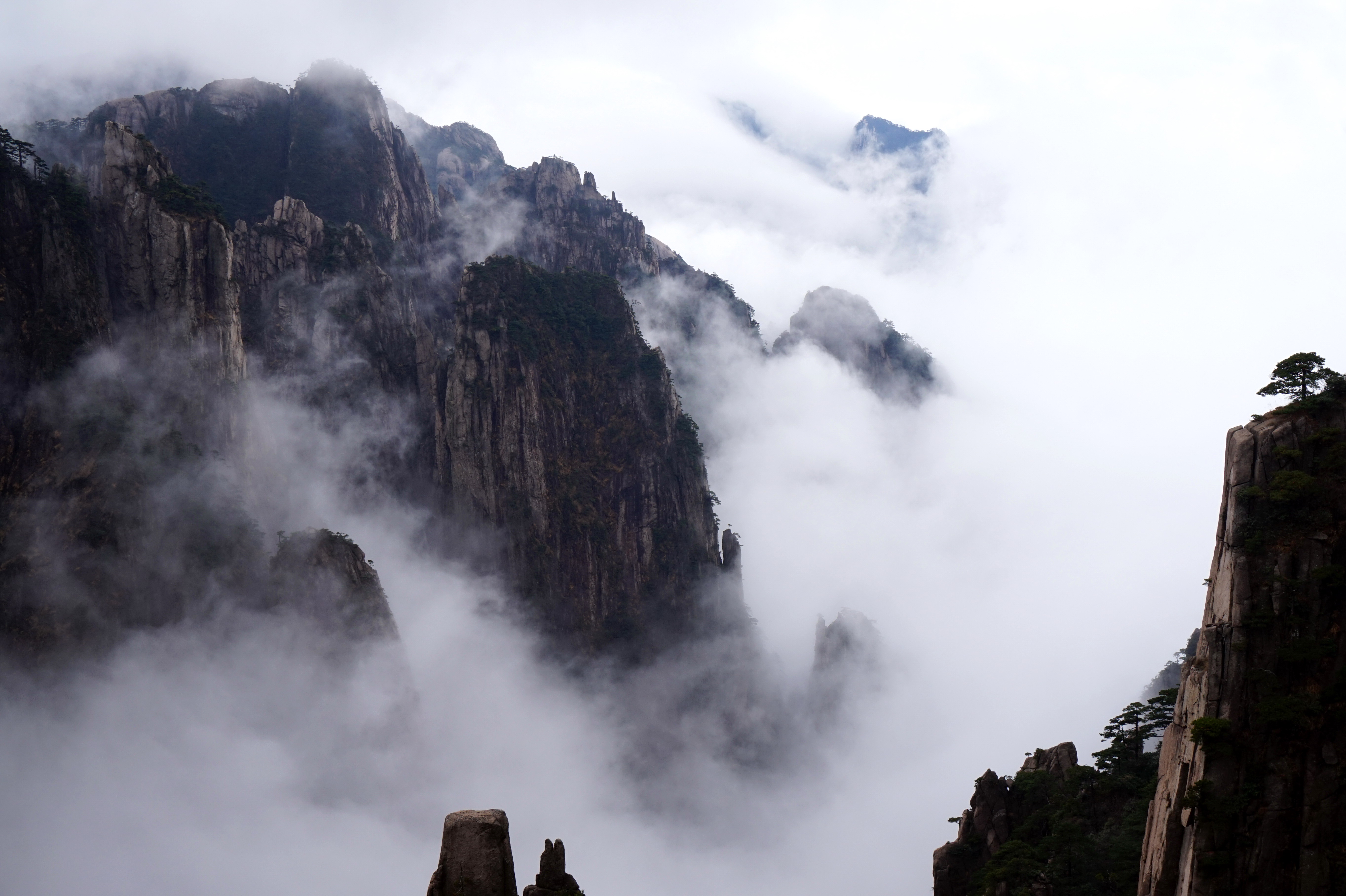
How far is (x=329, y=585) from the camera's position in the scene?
85.4 m

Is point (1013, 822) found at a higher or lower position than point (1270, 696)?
lower

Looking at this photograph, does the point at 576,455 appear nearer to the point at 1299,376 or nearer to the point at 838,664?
the point at 838,664

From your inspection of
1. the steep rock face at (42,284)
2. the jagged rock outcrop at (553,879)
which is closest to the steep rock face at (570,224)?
the steep rock face at (42,284)

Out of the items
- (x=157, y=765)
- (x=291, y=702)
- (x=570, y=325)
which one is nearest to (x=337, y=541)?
(x=291, y=702)

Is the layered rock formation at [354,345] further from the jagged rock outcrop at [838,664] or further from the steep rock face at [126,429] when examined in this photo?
the jagged rock outcrop at [838,664]

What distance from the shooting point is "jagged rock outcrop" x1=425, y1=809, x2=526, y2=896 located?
3591cm

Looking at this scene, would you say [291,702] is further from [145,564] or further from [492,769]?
[492,769]

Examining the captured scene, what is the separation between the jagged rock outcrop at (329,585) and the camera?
83625 mm

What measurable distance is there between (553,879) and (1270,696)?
30.3 metres

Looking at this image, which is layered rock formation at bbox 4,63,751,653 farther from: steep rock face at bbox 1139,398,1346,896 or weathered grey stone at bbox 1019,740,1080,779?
steep rock face at bbox 1139,398,1346,896

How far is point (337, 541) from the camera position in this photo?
284 feet

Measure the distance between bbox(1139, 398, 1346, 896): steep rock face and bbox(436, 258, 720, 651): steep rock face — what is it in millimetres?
90347

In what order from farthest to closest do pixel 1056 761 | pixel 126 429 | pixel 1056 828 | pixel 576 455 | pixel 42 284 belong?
pixel 576 455 < pixel 126 429 < pixel 42 284 < pixel 1056 761 < pixel 1056 828

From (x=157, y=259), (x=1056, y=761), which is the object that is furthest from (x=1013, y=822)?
(x=157, y=259)
